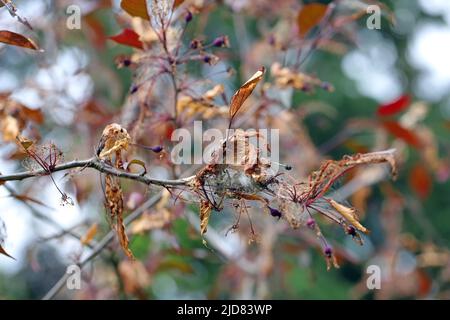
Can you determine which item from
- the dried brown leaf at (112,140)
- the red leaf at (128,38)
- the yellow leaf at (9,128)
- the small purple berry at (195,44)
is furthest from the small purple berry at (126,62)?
the dried brown leaf at (112,140)

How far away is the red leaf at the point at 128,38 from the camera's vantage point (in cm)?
131

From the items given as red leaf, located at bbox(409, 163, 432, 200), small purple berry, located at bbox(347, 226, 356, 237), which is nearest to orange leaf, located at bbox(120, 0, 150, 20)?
small purple berry, located at bbox(347, 226, 356, 237)

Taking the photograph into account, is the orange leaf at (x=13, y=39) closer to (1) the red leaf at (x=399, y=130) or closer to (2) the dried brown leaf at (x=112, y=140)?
(2) the dried brown leaf at (x=112, y=140)

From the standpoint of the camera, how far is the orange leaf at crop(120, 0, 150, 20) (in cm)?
111

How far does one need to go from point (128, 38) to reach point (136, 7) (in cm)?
20

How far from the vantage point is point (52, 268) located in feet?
11.2

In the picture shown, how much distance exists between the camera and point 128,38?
1.32 metres

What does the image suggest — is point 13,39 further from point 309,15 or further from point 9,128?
point 309,15

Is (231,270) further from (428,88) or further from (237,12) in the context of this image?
(428,88)

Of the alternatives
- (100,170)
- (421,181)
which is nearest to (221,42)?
(100,170)

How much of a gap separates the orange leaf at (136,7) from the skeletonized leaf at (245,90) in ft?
1.08

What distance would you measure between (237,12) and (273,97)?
0.73 metres

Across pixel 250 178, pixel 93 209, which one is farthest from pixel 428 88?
pixel 250 178

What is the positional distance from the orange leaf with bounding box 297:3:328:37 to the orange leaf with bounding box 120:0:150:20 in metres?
0.57
